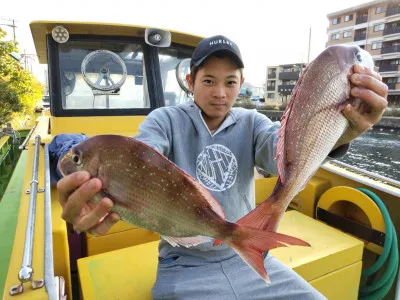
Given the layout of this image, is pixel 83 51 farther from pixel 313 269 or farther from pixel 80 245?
pixel 313 269

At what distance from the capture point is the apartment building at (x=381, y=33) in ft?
130

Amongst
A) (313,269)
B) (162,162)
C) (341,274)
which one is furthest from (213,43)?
(341,274)

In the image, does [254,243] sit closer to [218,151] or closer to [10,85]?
[218,151]

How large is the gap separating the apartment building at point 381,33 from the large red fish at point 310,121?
43.1 meters

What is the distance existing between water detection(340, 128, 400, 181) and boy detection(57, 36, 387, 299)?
12917mm

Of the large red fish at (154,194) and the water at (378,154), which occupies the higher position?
the large red fish at (154,194)

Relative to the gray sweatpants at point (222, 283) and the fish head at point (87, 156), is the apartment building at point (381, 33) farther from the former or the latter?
the fish head at point (87, 156)

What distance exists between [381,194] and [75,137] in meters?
3.52

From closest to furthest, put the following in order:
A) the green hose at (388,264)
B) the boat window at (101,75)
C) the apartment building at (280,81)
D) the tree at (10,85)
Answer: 1. the green hose at (388,264)
2. the boat window at (101,75)
3. the tree at (10,85)
4. the apartment building at (280,81)

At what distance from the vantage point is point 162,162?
45.3 inches

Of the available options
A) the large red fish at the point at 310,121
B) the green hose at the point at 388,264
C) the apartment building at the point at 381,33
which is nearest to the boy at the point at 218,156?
the large red fish at the point at 310,121

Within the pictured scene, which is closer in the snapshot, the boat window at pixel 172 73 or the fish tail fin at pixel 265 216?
the fish tail fin at pixel 265 216

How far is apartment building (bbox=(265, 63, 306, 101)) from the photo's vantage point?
60.6 m

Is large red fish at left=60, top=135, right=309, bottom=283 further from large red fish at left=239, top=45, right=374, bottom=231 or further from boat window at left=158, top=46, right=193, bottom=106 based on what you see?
boat window at left=158, top=46, right=193, bottom=106
